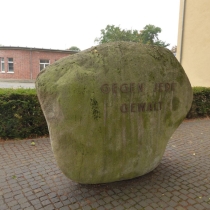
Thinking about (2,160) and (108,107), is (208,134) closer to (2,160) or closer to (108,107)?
(108,107)

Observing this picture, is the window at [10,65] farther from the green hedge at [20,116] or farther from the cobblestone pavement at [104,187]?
the cobblestone pavement at [104,187]

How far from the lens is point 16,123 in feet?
20.6

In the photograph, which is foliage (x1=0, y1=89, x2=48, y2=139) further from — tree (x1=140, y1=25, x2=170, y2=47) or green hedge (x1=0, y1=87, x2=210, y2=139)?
tree (x1=140, y1=25, x2=170, y2=47)

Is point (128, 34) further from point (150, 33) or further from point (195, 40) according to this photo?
point (195, 40)

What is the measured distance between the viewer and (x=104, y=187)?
3771mm

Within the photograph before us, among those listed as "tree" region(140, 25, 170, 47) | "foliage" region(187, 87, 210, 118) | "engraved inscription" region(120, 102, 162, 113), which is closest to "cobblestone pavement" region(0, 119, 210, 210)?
"engraved inscription" region(120, 102, 162, 113)

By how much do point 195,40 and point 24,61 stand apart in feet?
67.3

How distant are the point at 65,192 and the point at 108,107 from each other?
64.3 inches

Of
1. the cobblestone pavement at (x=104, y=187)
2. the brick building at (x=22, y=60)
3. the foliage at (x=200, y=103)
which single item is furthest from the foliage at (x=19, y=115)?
the brick building at (x=22, y=60)

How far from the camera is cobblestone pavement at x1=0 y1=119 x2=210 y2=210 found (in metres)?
3.32

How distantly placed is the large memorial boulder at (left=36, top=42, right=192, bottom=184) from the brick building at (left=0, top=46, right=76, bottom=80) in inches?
984

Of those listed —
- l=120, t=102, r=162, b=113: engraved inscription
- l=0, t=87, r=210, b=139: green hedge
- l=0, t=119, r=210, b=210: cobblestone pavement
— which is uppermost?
l=120, t=102, r=162, b=113: engraved inscription

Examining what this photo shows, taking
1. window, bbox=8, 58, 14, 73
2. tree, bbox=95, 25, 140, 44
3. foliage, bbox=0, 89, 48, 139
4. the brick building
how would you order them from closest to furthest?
foliage, bbox=0, 89, 48, 139, the brick building, window, bbox=8, 58, 14, 73, tree, bbox=95, 25, 140, 44

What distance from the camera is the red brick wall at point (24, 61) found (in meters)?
26.1
